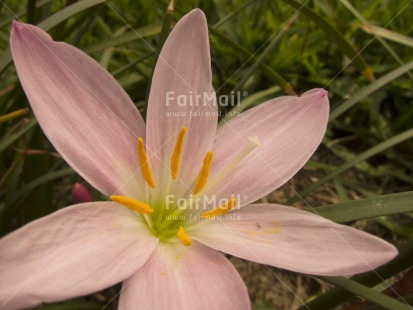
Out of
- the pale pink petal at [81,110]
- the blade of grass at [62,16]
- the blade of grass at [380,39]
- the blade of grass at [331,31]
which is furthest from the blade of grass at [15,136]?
the blade of grass at [380,39]

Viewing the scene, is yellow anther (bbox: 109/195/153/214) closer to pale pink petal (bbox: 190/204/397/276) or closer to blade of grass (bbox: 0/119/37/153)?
pale pink petal (bbox: 190/204/397/276)

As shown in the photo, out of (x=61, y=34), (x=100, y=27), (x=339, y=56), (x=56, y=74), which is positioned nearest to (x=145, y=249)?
(x=56, y=74)

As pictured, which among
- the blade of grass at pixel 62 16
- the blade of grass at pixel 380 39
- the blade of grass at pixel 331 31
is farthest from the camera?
the blade of grass at pixel 380 39

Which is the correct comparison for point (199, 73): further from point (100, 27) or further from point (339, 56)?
point (339, 56)

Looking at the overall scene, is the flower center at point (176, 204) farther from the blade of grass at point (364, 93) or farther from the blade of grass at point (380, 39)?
the blade of grass at point (380, 39)

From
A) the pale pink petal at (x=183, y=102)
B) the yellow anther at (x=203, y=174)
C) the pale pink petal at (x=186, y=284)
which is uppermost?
the pale pink petal at (x=183, y=102)

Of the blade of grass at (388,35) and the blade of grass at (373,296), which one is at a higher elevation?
the blade of grass at (388,35)

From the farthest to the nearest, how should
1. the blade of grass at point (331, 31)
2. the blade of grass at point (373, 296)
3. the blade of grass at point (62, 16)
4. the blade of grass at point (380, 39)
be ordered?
1. the blade of grass at point (380, 39)
2. the blade of grass at point (331, 31)
3. the blade of grass at point (62, 16)
4. the blade of grass at point (373, 296)

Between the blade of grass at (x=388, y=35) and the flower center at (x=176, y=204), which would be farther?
the blade of grass at (x=388, y=35)

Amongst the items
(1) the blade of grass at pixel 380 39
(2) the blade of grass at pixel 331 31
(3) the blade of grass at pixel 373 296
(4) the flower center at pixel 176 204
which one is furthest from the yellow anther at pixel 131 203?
(1) the blade of grass at pixel 380 39
